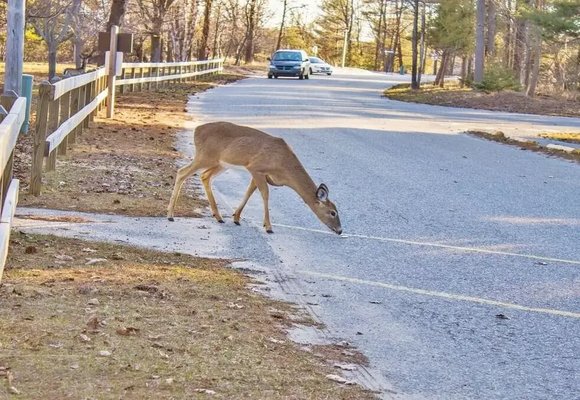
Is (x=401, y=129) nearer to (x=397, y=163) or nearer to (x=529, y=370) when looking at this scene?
(x=397, y=163)

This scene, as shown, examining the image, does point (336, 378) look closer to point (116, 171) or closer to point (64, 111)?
point (116, 171)

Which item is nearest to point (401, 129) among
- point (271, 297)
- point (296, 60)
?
point (271, 297)

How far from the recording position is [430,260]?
9156 millimetres

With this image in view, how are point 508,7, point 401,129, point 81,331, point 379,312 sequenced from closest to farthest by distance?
point 81,331 < point 379,312 < point 401,129 < point 508,7

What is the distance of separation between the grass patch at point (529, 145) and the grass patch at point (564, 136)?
1469 mm

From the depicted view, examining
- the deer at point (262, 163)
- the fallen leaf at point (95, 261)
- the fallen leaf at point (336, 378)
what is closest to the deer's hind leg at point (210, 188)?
the deer at point (262, 163)

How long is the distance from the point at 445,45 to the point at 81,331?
52449 mm

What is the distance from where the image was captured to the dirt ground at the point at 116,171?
10945 millimetres

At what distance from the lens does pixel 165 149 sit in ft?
55.8

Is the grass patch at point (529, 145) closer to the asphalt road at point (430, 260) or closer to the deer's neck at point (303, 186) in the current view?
the asphalt road at point (430, 260)

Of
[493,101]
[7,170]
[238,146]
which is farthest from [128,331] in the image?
[493,101]

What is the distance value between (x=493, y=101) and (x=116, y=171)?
2872 cm

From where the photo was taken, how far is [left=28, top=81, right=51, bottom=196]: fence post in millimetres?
10789

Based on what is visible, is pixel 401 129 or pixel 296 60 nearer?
pixel 401 129
